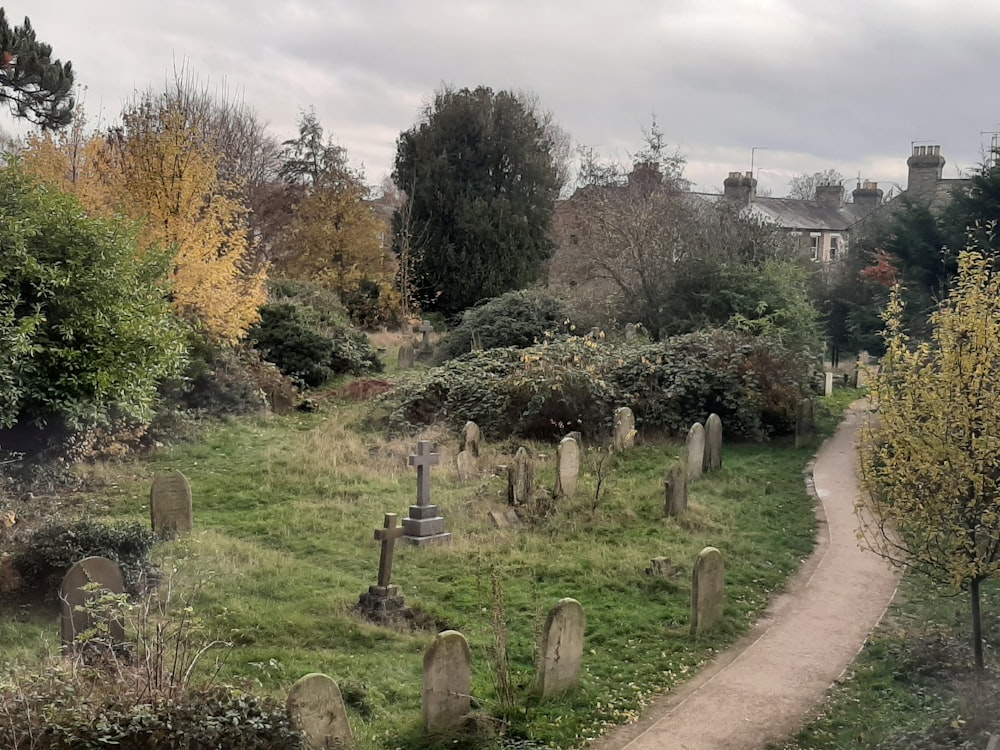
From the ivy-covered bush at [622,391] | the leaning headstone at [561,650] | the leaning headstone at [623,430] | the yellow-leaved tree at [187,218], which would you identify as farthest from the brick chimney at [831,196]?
the leaning headstone at [561,650]

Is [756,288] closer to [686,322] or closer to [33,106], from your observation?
[686,322]

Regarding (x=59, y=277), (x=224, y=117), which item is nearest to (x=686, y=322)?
(x=59, y=277)

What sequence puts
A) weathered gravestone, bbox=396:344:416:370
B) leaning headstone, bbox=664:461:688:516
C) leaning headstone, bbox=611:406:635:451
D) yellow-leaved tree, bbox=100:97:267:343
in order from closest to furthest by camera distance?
leaning headstone, bbox=664:461:688:516 → leaning headstone, bbox=611:406:635:451 → yellow-leaved tree, bbox=100:97:267:343 → weathered gravestone, bbox=396:344:416:370

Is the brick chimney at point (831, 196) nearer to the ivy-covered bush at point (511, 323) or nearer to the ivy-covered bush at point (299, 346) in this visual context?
the ivy-covered bush at point (511, 323)

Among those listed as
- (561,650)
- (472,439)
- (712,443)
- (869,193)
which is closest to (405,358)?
(472,439)

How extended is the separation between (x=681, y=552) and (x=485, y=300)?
2422 cm

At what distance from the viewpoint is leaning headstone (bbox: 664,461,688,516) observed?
1290 cm

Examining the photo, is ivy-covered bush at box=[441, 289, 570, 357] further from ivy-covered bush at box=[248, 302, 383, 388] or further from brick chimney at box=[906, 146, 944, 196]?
brick chimney at box=[906, 146, 944, 196]

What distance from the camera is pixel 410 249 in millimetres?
36562

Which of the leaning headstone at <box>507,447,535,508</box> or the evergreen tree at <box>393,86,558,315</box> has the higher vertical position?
the evergreen tree at <box>393,86,558,315</box>

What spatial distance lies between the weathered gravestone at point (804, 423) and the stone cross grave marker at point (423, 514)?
9.60m

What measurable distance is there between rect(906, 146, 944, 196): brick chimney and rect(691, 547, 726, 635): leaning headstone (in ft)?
117

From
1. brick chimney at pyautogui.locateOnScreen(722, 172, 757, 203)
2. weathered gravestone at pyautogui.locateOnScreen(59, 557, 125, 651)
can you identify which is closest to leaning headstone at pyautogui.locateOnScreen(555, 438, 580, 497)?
weathered gravestone at pyautogui.locateOnScreen(59, 557, 125, 651)

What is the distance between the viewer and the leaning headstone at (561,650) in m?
7.44
